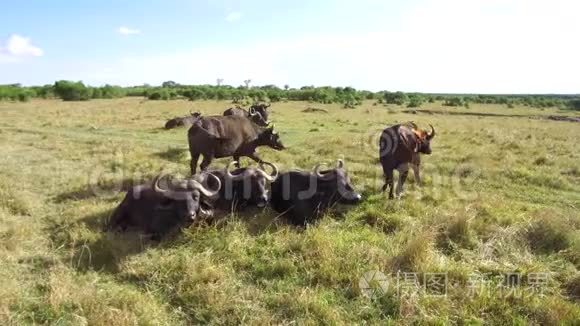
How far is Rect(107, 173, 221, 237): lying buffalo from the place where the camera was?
719 cm

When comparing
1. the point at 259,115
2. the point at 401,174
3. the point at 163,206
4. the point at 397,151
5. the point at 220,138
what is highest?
the point at 259,115

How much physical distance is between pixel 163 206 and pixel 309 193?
242 cm

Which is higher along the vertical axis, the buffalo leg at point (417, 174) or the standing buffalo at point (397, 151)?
the standing buffalo at point (397, 151)

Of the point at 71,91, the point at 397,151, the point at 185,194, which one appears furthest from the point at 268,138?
the point at 71,91

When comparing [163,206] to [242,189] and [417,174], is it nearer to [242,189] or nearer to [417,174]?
[242,189]

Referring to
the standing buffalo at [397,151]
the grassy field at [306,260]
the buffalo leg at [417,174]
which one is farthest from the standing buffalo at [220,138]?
the buffalo leg at [417,174]

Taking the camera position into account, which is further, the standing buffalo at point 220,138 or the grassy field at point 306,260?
the standing buffalo at point 220,138

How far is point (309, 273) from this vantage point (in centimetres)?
610

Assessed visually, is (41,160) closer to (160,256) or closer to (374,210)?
(160,256)

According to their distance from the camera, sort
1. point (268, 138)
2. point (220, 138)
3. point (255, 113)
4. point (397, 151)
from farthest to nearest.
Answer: point (255, 113), point (268, 138), point (220, 138), point (397, 151)

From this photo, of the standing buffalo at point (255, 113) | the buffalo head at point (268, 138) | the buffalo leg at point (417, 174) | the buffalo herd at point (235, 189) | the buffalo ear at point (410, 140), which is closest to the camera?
the buffalo herd at point (235, 189)

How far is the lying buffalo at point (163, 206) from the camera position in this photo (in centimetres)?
719

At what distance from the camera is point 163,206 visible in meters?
7.32

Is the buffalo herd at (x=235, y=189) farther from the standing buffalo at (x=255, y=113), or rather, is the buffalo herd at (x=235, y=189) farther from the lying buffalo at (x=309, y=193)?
the standing buffalo at (x=255, y=113)
